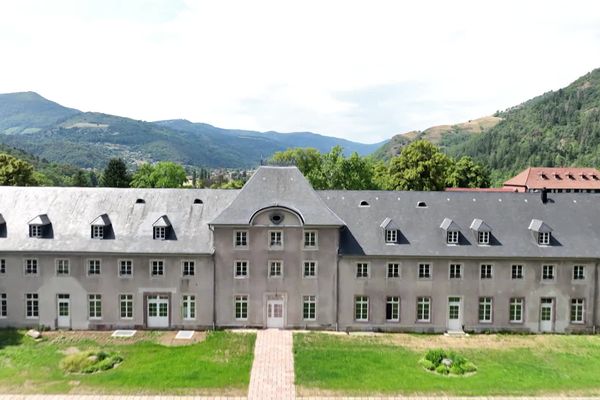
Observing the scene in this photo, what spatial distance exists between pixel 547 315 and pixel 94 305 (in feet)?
115

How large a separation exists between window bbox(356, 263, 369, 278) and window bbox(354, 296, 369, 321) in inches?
66.8

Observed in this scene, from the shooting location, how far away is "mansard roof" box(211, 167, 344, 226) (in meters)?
39.1

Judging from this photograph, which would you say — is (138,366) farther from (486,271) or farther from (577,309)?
(577,309)

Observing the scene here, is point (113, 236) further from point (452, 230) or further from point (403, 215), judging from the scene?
point (452, 230)

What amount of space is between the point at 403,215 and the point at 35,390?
28.5 meters

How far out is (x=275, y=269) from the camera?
39594mm

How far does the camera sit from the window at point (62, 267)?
1544 inches

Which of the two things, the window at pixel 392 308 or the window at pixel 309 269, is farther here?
the window at pixel 392 308

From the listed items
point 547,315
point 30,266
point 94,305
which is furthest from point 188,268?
point 547,315

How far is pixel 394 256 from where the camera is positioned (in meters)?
39.3

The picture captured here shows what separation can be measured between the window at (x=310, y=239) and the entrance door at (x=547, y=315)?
1824 cm

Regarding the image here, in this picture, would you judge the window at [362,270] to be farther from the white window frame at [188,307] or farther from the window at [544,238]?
the window at [544,238]

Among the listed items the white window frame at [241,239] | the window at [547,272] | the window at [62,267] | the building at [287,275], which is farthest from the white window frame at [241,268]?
the window at [547,272]

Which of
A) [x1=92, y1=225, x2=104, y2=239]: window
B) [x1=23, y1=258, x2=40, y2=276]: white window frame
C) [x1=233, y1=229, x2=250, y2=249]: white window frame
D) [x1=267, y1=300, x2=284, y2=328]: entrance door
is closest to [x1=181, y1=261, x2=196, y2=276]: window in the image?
[x1=233, y1=229, x2=250, y2=249]: white window frame
